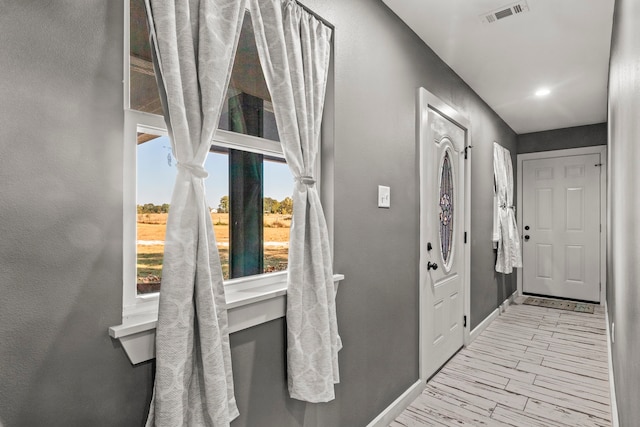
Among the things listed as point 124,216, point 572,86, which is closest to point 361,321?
point 124,216

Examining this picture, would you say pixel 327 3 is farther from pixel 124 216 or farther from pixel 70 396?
pixel 70 396

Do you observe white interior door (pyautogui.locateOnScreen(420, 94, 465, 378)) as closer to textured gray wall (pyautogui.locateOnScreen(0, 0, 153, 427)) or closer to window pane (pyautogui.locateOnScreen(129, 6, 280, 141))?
window pane (pyautogui.locateOnScreen(129, 6, 280, 141))

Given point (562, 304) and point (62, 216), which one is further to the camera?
point (562, 304)

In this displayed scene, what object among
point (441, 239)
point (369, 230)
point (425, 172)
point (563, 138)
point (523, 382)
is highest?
point (563, 138)

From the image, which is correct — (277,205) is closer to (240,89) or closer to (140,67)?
(240,89)

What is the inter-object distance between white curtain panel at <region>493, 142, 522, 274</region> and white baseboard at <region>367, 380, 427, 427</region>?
2275mm

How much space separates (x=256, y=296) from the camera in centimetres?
136

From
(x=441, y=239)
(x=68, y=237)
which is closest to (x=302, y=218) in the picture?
(x=68, y=237)

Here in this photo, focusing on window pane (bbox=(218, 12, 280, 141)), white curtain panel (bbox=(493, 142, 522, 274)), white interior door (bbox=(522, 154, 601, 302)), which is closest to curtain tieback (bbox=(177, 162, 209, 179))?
window pane (bbox=(218, 12, 280, 141))

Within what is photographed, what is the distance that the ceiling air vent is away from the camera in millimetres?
2172

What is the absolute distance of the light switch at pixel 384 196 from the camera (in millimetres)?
2129

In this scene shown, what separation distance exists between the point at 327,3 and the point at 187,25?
2.98ft

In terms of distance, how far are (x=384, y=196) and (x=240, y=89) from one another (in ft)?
3.45

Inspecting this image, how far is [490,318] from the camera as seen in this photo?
4.11 metres
